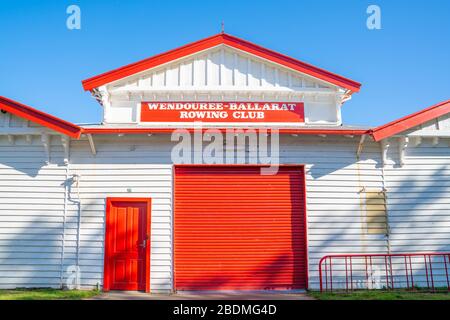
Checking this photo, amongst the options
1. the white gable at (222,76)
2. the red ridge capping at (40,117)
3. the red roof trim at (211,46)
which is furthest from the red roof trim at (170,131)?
the red roof trim at (211,46)

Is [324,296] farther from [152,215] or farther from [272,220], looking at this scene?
[152,215]

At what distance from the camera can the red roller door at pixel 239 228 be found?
11.4 meters

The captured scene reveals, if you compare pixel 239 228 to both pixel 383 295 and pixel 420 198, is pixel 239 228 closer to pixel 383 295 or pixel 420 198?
pixel 383 295

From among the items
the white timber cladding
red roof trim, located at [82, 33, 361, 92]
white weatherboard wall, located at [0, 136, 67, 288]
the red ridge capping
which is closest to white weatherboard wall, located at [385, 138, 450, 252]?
the white timber cladding

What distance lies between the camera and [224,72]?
13.2 meters

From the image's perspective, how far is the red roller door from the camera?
37.5 feet

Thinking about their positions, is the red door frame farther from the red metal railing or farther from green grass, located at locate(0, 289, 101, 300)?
the red metal railing

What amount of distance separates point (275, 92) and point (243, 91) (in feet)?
3.13

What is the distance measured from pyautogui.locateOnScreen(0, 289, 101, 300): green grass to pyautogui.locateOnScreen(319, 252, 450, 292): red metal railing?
5.96 metres

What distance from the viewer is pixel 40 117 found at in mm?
11211

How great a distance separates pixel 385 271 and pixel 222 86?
6.85m

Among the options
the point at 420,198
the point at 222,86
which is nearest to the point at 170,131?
the point at 222,86
